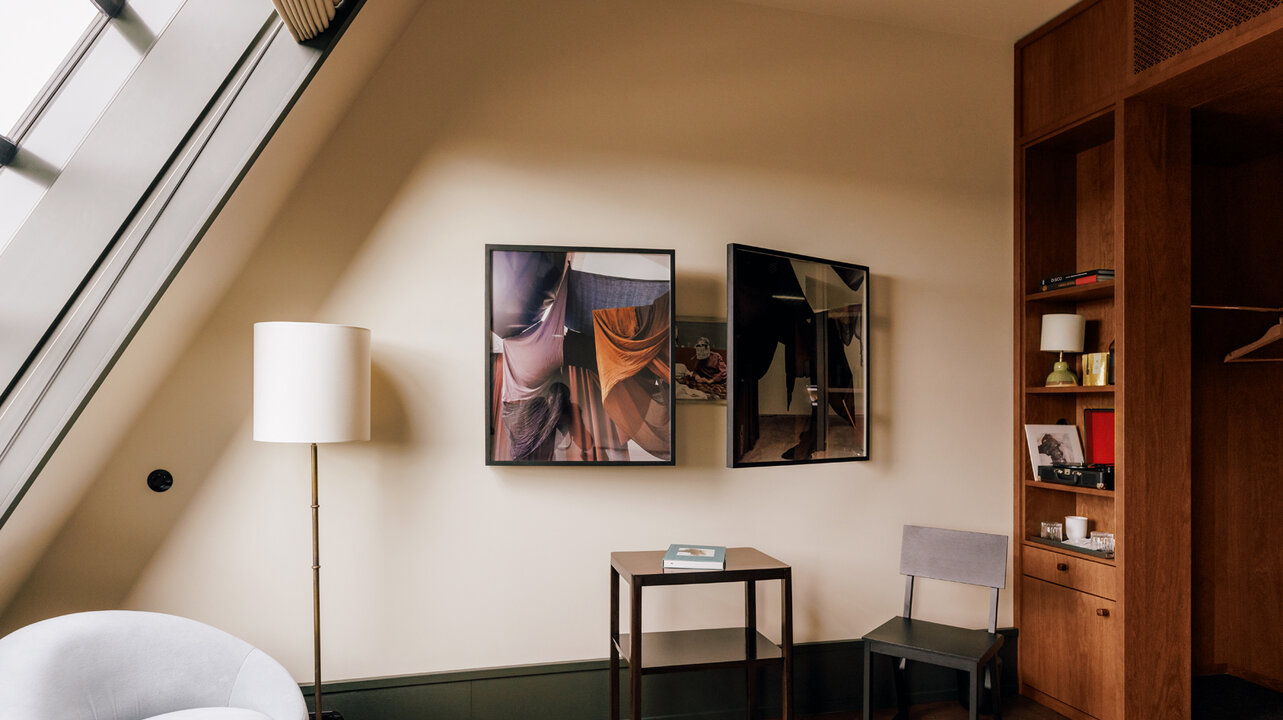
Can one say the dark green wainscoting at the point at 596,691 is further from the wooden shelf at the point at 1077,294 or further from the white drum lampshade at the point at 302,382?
the wooden shelf at the point at 1077,294

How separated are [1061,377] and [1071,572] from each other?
83 centimetres

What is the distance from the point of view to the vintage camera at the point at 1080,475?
292 cm

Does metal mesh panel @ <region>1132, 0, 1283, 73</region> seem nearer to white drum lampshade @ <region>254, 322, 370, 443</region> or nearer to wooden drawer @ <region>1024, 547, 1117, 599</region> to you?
wooden drawer @ <region>1024, 547, 1117, 599</region>

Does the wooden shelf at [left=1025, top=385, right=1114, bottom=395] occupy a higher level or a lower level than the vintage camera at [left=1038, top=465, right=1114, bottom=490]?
higher

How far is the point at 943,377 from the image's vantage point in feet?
10.9

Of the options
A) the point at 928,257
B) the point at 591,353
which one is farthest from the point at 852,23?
the point at 591,353

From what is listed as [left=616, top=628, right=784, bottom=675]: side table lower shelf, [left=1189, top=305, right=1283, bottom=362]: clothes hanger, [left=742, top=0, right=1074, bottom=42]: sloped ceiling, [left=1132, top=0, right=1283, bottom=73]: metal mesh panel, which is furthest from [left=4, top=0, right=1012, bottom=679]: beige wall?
[left=1189, top=305, right=1283, bottom=362]: clothes hanger

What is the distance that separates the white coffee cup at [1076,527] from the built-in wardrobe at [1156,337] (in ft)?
0.39

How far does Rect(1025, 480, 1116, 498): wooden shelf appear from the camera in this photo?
292cm

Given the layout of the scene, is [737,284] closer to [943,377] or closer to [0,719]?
[943,377]

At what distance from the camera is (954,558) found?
2.95m

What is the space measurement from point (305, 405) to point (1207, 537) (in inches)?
151

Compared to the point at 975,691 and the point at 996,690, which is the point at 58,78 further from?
the point at 996,690

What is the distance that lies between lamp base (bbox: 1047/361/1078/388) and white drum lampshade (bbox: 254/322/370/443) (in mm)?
2903
